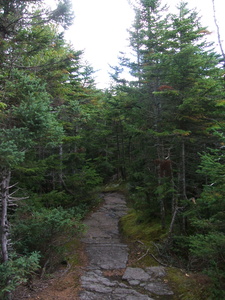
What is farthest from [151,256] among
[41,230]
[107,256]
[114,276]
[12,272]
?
[12,272]

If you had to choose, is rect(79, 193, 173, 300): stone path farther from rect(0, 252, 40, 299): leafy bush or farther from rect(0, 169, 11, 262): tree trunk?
rect(0, 169, 11, 262): tree trunk

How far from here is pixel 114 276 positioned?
6336 millimetres

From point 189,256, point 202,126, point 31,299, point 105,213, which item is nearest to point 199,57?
point 202,126

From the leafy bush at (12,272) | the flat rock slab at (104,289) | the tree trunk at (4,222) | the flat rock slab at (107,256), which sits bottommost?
the flat rock slab at (107,256)

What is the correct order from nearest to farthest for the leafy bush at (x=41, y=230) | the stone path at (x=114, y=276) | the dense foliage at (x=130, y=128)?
the dense foliage at (x=130, y=128)
the stone path at (x=114, y=276)
the leafy bush at (x=41, y=230)

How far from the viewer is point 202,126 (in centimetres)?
743

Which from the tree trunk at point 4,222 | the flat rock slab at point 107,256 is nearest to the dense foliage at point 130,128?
the tree trunk at point 4,222

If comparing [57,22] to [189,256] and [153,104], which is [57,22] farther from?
→ [189,256]

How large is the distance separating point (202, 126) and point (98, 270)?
5.63 meters

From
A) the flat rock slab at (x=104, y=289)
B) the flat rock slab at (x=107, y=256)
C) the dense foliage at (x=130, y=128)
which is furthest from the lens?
the flat rock slab at (x=107, y=256)

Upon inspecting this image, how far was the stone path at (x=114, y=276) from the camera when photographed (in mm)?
5332

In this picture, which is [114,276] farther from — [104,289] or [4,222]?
[4,222]

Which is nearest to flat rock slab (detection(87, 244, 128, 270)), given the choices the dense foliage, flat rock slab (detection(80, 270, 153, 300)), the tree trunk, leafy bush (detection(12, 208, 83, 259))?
flat rock slab (detection(80, 270, 153, 300))

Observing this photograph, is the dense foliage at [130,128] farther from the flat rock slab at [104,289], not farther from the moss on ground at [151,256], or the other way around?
the flat rock slab at [104,289]
